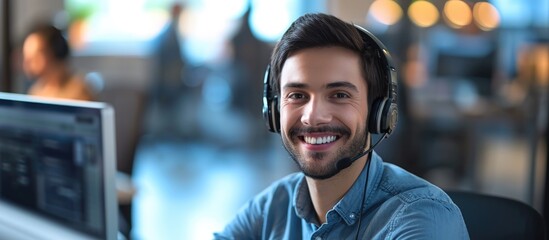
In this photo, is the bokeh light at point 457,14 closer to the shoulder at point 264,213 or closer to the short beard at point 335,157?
the shoulder at point 264,213

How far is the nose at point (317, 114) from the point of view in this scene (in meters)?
1.35

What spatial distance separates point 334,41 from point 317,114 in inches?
5.2

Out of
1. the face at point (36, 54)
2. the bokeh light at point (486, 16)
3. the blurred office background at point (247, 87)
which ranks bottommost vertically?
the blurred office background at point (247, 87)

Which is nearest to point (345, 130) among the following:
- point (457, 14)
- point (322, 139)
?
point (322, 139)

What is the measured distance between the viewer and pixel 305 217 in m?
1.47

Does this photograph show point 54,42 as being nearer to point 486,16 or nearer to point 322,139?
point 322,139

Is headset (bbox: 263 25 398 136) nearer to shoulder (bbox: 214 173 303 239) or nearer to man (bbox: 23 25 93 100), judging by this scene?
shoulder (bbox: 214 173 303 239)

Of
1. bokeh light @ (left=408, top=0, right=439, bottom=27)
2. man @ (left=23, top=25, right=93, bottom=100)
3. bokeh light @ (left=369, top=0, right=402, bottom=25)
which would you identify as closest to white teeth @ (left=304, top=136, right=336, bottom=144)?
man @ (left=23, top=25, right=93, bottom=100)

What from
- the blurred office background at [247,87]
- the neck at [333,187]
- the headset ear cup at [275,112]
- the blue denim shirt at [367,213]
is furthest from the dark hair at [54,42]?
the neck at [333,187]

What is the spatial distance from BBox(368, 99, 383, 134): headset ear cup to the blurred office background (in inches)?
67.8

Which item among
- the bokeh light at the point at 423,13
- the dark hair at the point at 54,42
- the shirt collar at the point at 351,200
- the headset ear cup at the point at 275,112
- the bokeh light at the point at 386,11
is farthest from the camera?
the bokeh light at the point at 423,13

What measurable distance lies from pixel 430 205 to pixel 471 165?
4.52 metres

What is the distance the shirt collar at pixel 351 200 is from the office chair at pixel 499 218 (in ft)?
0.82

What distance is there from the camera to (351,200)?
1.39 meters
